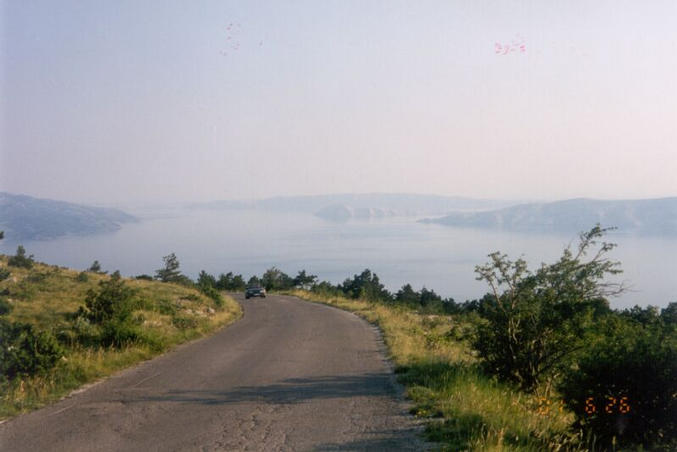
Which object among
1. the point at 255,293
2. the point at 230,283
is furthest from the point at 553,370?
the point at 230,283

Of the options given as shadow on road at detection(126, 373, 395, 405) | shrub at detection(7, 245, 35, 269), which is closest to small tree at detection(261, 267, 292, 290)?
shrub at detection(7, 245, 35, 269)

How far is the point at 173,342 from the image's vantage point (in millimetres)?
15266

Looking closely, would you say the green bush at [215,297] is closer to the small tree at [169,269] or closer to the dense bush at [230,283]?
the small tree at [169,269]

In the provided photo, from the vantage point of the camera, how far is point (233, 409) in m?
7.86

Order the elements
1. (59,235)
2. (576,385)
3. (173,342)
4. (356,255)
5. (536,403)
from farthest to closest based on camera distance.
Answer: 1. (356,255)
2. (59,235)
3. (173,342)
4. (536,403)
5. (576,385)

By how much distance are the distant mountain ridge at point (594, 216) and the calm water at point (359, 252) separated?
2688 mm

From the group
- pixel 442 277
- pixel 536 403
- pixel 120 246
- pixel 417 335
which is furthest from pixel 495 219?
pixel 536 403

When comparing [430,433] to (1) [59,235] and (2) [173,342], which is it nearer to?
(2) [173,342]

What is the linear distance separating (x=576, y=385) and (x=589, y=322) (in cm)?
238

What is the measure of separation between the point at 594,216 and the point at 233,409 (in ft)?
273

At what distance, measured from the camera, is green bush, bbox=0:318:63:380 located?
9.30 meters

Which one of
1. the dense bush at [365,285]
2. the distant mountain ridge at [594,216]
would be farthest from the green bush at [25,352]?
the distant mountain ridge at [594,216]

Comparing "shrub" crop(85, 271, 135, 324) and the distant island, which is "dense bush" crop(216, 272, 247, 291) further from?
"shrub" crop(85, 271, 135, 324)

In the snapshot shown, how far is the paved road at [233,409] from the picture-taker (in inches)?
249
